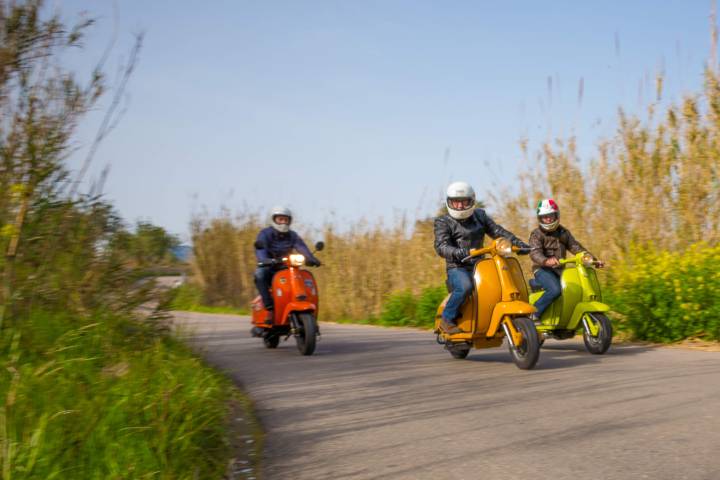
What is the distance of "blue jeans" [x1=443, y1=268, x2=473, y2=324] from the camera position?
905 cm

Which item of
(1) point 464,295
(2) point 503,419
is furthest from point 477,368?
(2) point 503,419

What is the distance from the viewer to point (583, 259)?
9828mm

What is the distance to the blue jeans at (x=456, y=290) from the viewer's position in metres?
9.05

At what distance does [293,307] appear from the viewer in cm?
1083

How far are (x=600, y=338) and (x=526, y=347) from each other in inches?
60.6

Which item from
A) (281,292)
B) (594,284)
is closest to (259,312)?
(281,292)

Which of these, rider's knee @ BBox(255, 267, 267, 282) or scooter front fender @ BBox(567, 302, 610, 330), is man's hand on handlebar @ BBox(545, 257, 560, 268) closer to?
scooter front fender @ BBox(567, 302, 610, 330)

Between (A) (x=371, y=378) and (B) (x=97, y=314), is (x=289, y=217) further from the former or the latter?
(B) (x=97, y=314)

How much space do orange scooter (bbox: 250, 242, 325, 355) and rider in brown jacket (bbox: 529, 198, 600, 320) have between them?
9.16ft

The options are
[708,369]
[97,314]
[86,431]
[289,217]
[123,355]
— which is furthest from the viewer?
[289,217]

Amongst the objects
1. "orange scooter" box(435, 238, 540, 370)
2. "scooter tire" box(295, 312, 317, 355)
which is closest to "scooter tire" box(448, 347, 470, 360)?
"orange scooter" box(435, 238, 540, 370)

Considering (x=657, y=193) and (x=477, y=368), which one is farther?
(x=657, y=193)

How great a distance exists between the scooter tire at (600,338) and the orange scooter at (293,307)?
331cm

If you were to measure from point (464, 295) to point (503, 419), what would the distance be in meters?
3.27
